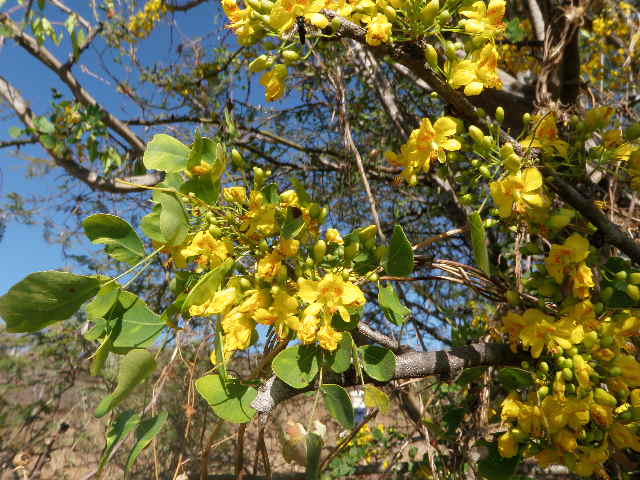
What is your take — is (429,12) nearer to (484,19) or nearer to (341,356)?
(484,19)

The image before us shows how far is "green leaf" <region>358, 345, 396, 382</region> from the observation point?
2.39ft

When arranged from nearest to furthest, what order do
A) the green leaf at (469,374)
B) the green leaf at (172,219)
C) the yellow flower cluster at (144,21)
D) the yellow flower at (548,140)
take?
the green leaf at (172,219), the yellow flower at (548,140), the green leaf at (469,374), the yellow flower cluster at (144,21)

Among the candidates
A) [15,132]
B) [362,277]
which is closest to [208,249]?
[362,277]

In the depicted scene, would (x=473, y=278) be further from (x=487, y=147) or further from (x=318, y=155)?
(x=318, y=155)

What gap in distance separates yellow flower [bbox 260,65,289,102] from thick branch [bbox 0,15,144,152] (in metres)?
2.46

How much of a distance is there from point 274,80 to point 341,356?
589 millimetres

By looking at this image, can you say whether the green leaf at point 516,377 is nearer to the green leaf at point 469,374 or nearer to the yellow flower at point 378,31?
the green leaf at point 469,374

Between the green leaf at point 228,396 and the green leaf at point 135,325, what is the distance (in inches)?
4.9

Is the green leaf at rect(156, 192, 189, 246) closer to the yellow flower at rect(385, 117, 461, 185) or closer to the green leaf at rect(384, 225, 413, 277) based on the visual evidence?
the green leaf at rect(384, 225, 413, 277)

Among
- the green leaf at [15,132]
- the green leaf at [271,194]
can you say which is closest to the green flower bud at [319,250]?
the green leaf at [271,194]

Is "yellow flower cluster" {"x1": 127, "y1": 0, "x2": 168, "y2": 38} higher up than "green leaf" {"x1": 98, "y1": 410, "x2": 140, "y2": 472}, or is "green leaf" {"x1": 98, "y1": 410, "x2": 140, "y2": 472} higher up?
"yellow flower cluster" {"x1": 127, "y1": 0, "x2": 168, "y2": 38}

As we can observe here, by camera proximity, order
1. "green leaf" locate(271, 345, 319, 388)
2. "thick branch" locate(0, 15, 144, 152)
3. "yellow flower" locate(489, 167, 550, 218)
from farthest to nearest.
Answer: "thick branch" locate(0, 15, 144, 152) < "yellow flower" locate(489, 167, 550, 218) < "green leaf" locate(271, 345, 319, 388)

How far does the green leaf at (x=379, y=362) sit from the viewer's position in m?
0.73

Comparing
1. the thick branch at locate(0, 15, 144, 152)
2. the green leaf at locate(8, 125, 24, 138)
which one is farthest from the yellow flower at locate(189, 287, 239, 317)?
the green leaf at locate(8, 125, 24, 138)
